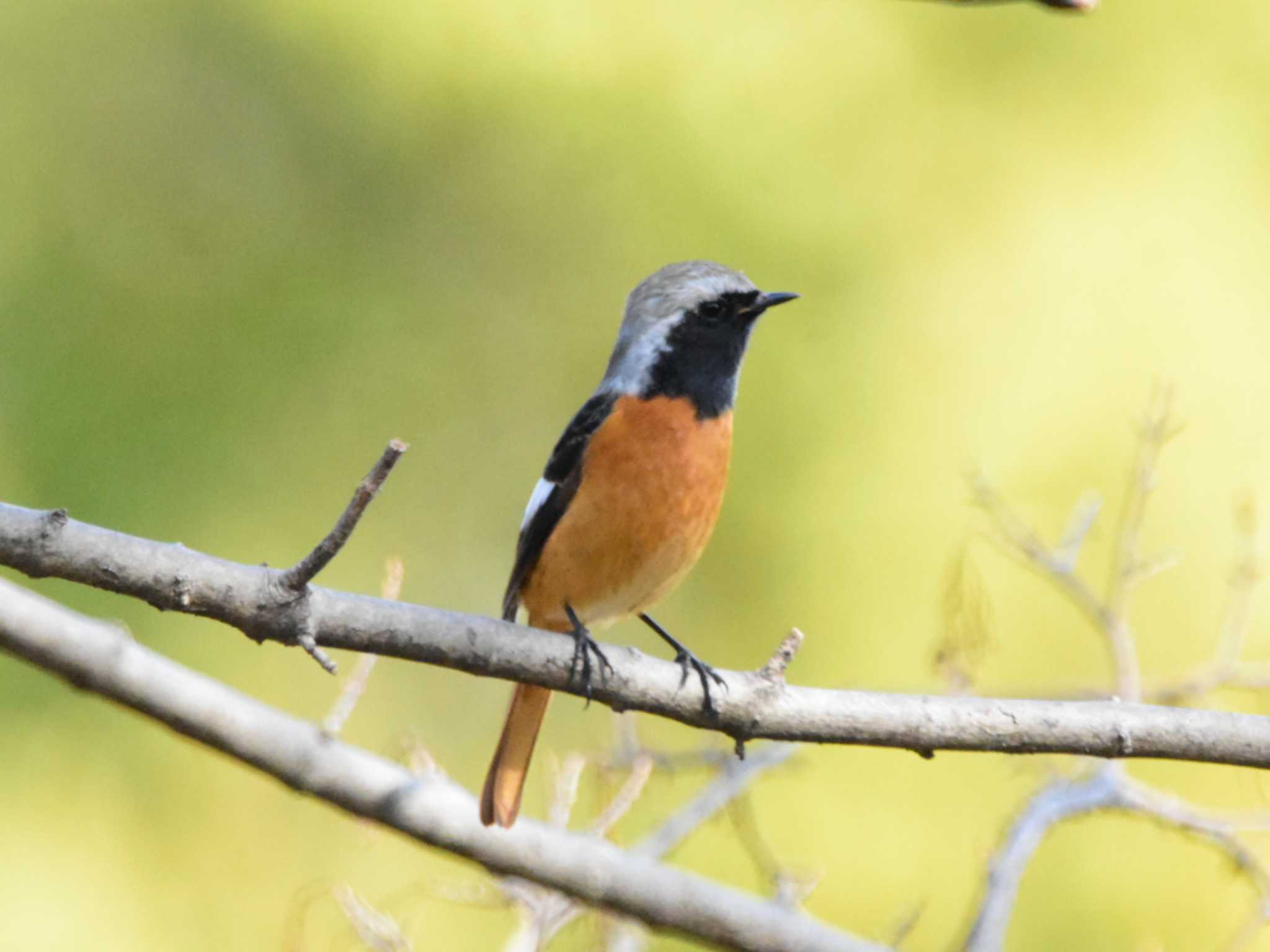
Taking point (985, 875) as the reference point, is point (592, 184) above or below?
above

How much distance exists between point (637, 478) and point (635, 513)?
96 mm

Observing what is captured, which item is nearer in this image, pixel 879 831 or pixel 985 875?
pixel 985 875

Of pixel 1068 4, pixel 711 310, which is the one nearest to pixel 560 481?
pixel 711 310

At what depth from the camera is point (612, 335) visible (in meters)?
7.73

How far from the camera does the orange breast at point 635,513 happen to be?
406 cm

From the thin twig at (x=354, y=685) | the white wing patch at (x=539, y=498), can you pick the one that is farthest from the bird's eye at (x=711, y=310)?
the thin twig at (x=354, y=685)

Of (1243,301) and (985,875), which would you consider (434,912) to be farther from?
(1243,301)

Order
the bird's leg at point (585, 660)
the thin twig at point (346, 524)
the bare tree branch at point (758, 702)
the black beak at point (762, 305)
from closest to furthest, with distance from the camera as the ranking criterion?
1. the thin twig at point (346, 524)
2. the bare tree branch at point (758, 702)
3. the bird's leg at point (585, 660)
4. the black beak at point (762, 305)

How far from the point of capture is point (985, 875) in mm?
3865

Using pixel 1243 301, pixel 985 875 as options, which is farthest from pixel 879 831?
pixel 1243 301

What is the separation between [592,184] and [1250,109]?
3.44 metres

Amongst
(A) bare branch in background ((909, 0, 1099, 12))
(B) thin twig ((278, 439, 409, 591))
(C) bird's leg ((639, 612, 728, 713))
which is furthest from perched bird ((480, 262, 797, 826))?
(A) bare branch in background ((909, 0, 1099, 12))

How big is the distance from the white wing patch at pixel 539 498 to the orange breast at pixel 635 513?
12cm

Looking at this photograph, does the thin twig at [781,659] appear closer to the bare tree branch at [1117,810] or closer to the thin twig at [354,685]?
the thin twig at [354,685]
